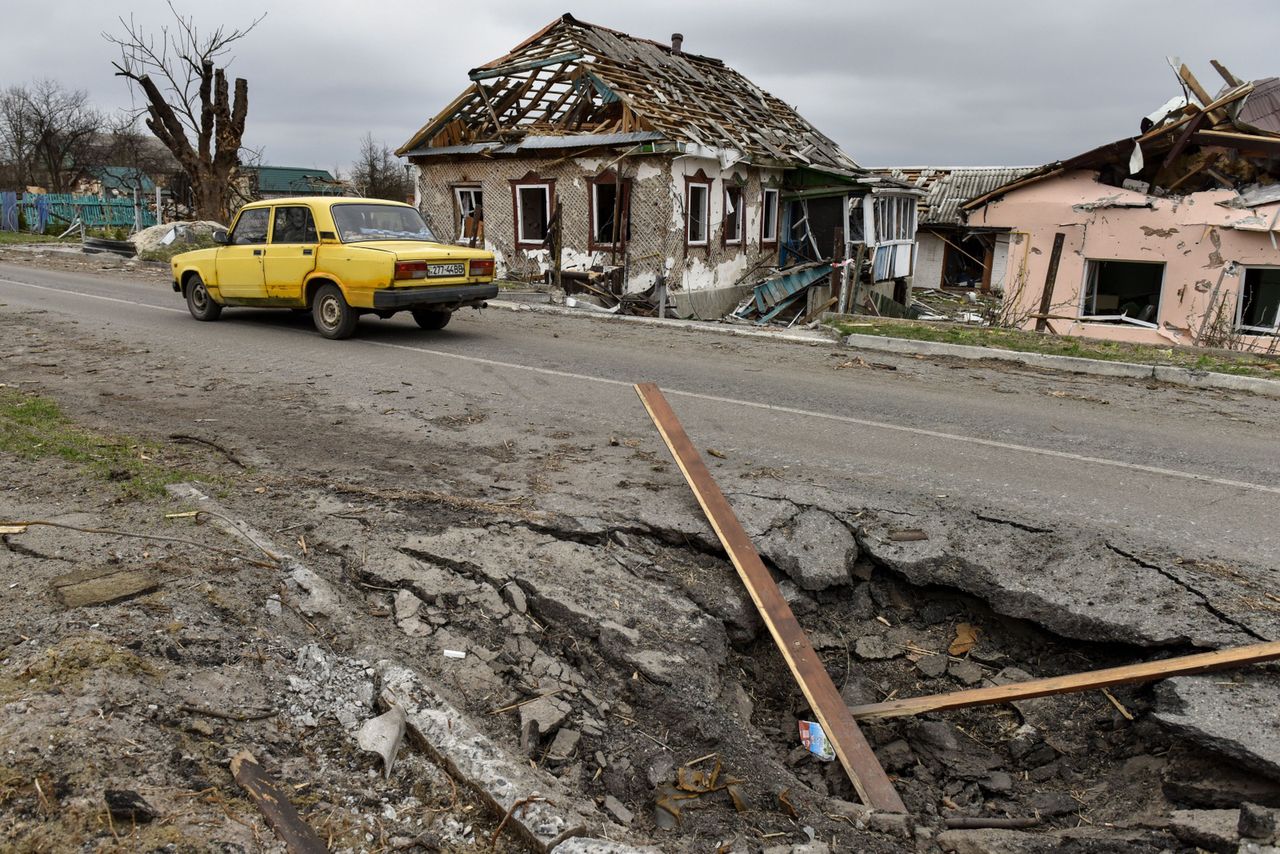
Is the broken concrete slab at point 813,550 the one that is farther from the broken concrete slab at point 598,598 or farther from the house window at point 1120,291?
the house window at point 1120,291

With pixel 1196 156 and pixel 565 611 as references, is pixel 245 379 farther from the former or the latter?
pixel 1196 156

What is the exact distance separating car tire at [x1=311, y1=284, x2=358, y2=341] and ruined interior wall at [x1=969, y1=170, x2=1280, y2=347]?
12235 mm

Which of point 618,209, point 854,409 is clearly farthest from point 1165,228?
point 854,409

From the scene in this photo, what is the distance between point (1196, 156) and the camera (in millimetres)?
15195

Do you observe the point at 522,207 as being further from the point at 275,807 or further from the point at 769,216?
the point at 275,807

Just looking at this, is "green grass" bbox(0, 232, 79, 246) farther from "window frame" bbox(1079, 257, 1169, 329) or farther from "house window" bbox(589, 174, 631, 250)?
"window frame" bbox(1079, 257, 1169, 329)

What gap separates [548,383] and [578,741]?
5.29 m

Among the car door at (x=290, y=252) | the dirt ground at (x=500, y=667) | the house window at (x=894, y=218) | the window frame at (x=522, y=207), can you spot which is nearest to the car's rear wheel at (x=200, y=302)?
the car door at (x=290, y=252)

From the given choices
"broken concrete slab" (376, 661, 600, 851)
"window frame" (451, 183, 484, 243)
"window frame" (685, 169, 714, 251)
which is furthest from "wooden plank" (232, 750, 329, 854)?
"window frame" (451, 183, 484, 243)

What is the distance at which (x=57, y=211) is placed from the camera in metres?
32.2

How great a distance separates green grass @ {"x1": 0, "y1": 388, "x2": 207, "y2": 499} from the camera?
15.5ft

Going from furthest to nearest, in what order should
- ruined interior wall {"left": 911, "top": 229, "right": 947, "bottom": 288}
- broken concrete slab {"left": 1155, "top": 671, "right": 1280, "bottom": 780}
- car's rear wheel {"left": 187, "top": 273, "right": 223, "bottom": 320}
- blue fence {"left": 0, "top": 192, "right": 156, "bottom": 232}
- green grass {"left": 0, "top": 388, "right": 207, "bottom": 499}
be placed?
ruined interior wall {"left": 911, "top": 229, "right": 947, "bottom": 288}
blue fence {"left": 0, "top": 192, "right": 156, "bottom": 232}
car's rear wheel {"left": 187, "top": 273, "right": 223, "bottom": 320}
green grass {"left": 0, "top": 388, "right": 207, "bottom": 499}
broken concrete slab {"left": 1155, "top": 671, "right": 1280, "bottom": 780}

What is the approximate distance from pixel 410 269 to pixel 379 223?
117 centimetres

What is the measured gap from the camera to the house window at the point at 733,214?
63.5ft
